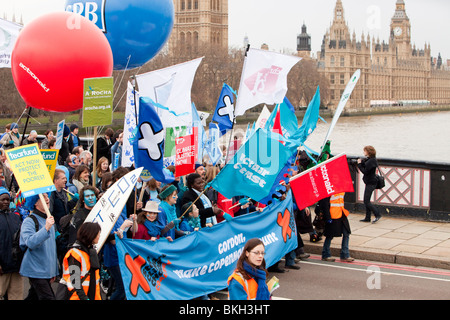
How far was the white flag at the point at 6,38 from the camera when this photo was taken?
12820 millimetres

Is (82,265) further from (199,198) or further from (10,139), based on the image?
(10,139)

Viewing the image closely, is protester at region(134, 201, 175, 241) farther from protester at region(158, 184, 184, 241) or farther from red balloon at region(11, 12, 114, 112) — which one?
red balloon at region(11, 12, 114, 112)

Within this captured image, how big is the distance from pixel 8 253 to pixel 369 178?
281 inches

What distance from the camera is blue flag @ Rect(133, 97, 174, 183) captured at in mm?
8430

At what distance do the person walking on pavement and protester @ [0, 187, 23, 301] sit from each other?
6.80m

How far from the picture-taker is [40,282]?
22.7 feet

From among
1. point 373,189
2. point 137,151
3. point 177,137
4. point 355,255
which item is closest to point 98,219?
point 137,151

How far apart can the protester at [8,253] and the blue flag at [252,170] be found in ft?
7.15

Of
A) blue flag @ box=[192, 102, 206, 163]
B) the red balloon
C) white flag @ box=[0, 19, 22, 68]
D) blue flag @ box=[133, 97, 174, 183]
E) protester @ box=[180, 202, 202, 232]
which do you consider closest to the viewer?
protester @ box=[180, 202, 202, 232]

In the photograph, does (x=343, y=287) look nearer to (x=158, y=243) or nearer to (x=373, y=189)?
(x=158, y=243)

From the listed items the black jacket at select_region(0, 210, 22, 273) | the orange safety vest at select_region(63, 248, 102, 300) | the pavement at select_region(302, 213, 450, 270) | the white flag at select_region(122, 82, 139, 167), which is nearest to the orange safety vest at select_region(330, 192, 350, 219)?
the pavement at select_region(302, 213, 450, 270)

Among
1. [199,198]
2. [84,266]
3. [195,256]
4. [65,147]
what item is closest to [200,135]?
[199,198]

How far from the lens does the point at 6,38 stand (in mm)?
12859
